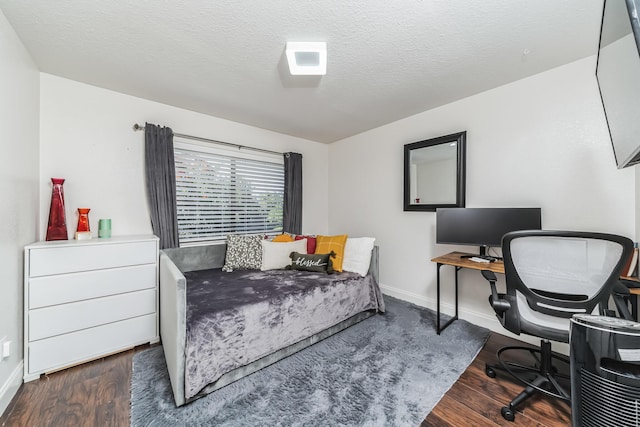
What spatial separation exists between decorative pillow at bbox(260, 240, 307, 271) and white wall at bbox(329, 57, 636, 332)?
1.32 m

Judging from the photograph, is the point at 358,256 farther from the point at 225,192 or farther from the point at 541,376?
the point at 225,192

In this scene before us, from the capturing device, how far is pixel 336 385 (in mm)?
1703

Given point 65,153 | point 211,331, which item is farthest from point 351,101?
point 65,153

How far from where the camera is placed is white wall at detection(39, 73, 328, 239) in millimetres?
2215

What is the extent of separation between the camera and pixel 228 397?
1.60 metres

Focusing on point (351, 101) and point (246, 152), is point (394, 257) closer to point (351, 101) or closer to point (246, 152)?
point (351, 101)

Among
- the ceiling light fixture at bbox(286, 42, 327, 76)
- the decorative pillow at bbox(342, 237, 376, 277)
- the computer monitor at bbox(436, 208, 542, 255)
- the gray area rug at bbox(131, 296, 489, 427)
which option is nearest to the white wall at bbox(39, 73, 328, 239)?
the gray area rug at bbox(131, 296, 489, 427)

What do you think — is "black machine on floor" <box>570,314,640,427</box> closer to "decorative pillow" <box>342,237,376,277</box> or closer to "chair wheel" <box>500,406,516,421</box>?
"chair wheel" <box>500,406,516,421</box>

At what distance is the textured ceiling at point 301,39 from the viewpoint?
1471mm

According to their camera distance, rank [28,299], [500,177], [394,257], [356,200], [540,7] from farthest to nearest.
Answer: [356,200]
[394,257]
[500,177]
[28,299]
[540,7]

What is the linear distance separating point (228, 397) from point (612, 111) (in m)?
2.60

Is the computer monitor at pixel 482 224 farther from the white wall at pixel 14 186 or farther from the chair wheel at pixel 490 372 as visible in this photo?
the white wall at pixel 14 186

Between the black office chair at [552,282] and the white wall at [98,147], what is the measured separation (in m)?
3.31

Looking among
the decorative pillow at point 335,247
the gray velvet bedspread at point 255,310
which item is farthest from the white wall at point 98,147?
the decorative pillow at point 335,247
